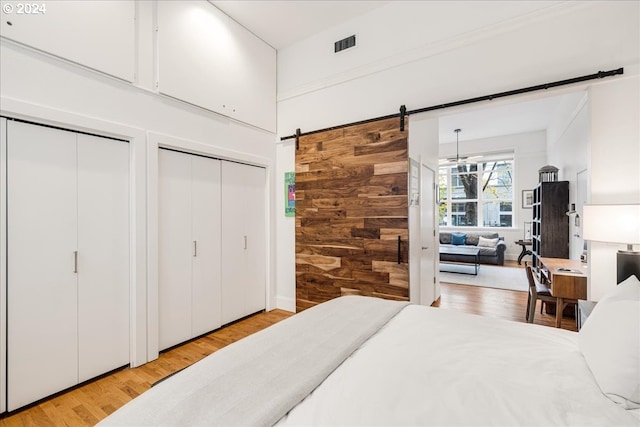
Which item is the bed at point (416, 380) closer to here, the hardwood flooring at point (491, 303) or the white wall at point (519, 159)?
the hardwood flooring at point (491, 303)

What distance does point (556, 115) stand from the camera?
590 cm

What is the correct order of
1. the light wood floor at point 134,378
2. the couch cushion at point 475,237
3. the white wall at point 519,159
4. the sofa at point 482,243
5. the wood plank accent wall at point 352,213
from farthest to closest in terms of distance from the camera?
the couch cushion at point 475,237
the white wall at point 519,159
the sofa at point 482,243
the wood plank accent wall at point 352,213
the light wood floor at point 134,378

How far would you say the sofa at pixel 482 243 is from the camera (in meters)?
7.29

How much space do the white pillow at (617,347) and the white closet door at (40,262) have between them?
10.8 feet

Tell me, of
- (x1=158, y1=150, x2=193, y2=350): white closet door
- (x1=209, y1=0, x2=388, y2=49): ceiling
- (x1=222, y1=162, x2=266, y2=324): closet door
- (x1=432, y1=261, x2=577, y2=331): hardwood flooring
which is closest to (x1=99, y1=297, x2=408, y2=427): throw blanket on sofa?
(x1=158, y1=150, x2=193, y2=350): white closet door

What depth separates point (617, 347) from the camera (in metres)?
1.10

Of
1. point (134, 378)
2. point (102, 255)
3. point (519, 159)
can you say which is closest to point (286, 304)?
point (134, 378)

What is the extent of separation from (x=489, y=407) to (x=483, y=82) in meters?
2.80

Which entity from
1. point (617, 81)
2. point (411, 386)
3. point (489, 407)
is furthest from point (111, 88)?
point (617, 81)

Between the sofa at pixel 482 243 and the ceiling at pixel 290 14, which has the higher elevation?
the ceiling at pixel 290 14

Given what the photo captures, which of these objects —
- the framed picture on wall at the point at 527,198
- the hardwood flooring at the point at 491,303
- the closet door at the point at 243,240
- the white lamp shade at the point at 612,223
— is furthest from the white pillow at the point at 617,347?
the framed picture on wall at the point at 527,198

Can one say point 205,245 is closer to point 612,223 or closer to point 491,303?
point 612,223

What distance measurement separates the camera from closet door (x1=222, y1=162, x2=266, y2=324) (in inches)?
139

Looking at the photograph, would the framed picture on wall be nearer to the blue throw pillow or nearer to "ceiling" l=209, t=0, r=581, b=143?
the blue throw pillow
